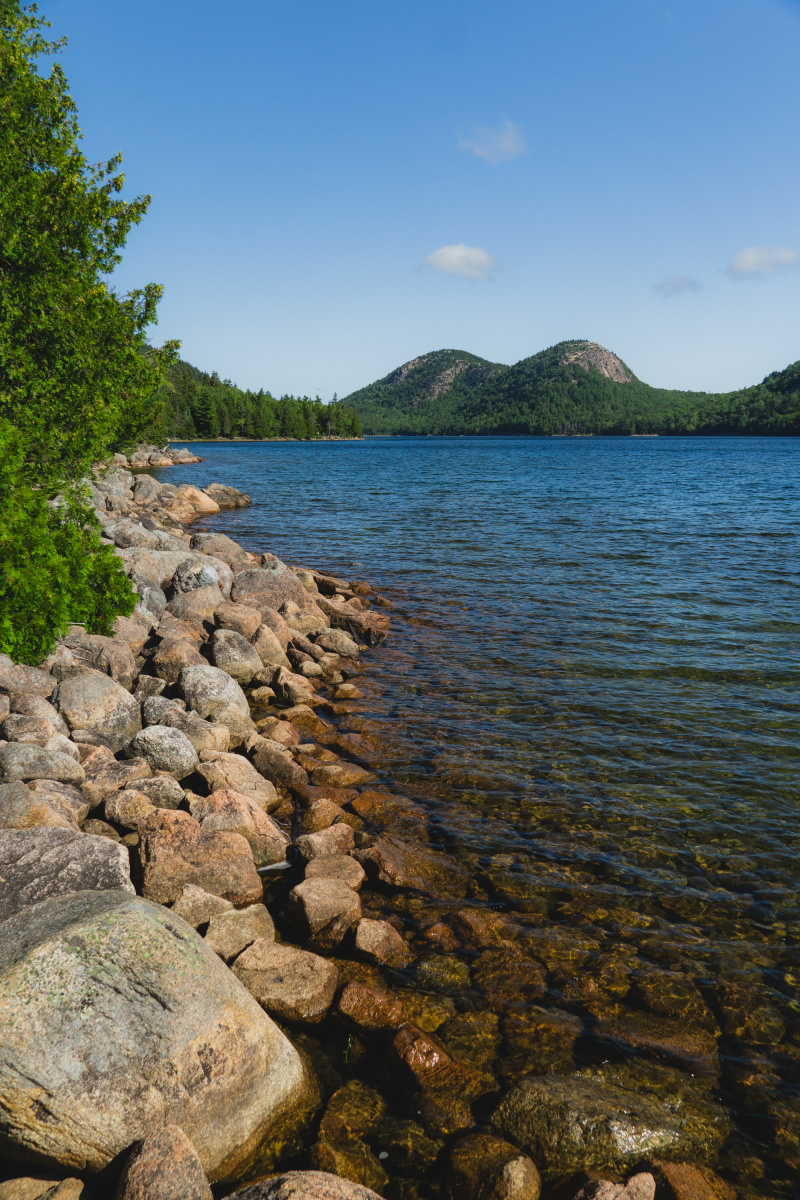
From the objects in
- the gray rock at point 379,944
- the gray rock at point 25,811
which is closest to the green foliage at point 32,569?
the gray rock at point 25,811

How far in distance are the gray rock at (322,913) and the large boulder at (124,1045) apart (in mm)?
1695

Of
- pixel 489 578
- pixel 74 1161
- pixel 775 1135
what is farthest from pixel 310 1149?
pixel 489 578

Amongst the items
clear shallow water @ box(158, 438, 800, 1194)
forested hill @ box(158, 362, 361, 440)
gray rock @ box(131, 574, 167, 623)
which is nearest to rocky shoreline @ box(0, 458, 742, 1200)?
clear shallow water @ box(158, 438, 800, 1194)

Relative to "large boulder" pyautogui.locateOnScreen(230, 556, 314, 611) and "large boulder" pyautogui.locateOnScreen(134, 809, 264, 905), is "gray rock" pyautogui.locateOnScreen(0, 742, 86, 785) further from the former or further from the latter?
"large boulder" pyautogui.locateOnScreen(230, 556, 314, 611)

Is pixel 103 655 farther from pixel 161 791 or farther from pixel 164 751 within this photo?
pixel 161 791

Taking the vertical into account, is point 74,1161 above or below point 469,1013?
above

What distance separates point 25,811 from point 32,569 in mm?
5065

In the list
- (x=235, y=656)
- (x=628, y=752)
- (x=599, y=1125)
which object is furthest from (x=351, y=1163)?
(x=235, y=656)

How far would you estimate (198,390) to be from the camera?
17000 cm

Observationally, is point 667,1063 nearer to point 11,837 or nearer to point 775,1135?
point 775,1135

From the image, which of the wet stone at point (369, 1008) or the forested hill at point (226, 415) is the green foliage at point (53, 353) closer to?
the wet stone at point (369, 1008)

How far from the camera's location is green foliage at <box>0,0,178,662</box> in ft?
36.1

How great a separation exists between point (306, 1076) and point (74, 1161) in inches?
69.2

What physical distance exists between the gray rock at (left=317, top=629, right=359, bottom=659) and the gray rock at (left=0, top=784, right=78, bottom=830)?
8883mm
